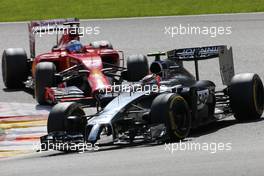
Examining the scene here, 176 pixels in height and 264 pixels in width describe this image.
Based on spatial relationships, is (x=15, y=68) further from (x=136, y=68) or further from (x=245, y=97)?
(x=245, y=97)

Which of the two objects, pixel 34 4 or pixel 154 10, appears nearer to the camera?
pixel 154 10

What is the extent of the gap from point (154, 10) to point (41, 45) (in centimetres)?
452

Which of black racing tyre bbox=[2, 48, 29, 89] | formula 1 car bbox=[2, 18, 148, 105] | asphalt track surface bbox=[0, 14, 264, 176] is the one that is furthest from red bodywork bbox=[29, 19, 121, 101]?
asphalt track surface bbox=[0, 14, 264, 176]

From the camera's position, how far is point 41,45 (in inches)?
1040

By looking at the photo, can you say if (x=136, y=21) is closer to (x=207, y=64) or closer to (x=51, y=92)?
(x=207, y=64)

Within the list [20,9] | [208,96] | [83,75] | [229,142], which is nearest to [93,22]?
[20,9]

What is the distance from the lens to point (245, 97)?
14.0m

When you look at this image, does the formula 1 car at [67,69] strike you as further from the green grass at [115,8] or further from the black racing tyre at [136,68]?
the green grass at [115,8]

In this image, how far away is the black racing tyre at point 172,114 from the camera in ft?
41.1

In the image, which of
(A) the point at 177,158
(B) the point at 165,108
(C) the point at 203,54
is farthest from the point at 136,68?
(A) the point at 177,158

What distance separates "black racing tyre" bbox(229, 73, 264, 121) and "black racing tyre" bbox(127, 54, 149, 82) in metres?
4.75

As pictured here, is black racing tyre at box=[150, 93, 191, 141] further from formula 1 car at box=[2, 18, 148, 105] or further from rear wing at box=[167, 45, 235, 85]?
formula 1 car at box=[2, 18, 148, 105]

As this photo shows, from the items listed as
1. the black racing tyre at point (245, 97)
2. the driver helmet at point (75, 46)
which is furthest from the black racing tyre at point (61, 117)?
the driver helmet at point (75, 46)

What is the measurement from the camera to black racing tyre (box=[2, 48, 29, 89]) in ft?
65.7
